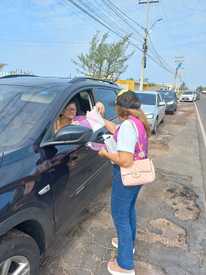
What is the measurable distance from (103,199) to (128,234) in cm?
176

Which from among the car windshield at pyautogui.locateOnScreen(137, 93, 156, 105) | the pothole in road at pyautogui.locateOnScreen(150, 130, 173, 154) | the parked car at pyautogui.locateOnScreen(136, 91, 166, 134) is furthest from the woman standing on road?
the car windshield at pyautogui.locateOnScreen(137, 93, 156, 105)

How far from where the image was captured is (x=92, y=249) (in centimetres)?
300

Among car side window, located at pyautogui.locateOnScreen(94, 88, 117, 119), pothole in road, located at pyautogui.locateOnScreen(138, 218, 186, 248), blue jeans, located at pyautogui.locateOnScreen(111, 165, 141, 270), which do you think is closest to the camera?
blue jeans, located at pyautogui.locateOnScreen(111, 165, 141, 270)

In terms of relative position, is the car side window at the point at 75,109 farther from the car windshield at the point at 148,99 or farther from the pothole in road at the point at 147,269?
the car windshield at the point at 148,99

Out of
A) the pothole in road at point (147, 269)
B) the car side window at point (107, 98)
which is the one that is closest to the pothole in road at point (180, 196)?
the pothole in road at point (147, 269)

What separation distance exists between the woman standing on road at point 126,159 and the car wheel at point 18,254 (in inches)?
31.0

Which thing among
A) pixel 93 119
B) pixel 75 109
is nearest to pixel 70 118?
pixel 75 109

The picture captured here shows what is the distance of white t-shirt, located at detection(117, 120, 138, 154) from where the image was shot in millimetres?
2129

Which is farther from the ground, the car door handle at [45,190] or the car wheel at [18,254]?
the car door handle at [45,190]

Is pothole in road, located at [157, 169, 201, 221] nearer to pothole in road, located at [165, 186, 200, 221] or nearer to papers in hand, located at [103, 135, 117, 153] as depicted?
pothole in road, located at [165, 186, 200, 221]

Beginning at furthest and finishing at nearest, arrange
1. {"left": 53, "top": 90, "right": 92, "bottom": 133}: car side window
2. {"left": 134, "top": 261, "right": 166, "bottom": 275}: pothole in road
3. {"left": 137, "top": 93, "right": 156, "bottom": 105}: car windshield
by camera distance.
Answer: {"left": 137, "top": 93, "right": 156, "bottom": 105}: car windshield < {"left": 134, "top": 261, "right": 166, "bottom": 275}: pothole in road < {"left": 53, "top": 90, "right": 92, "bottom": 133}: car side window

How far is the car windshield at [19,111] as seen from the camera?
2137mm

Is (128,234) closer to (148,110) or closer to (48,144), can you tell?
(48,144)

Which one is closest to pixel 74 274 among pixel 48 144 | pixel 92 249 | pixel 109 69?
pixel 92 249
